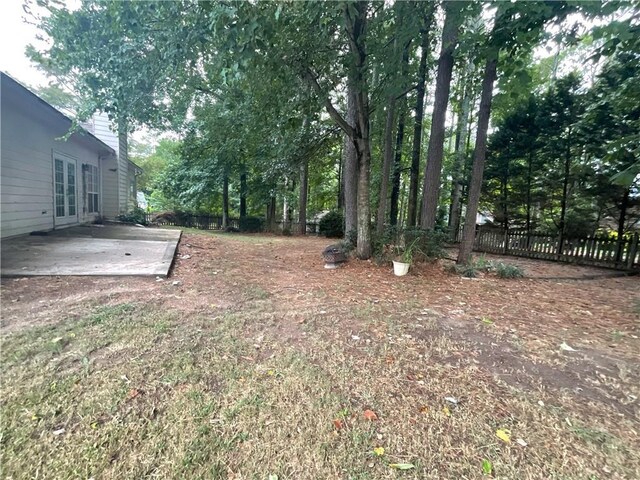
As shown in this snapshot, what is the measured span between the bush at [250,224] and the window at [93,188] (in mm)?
6565

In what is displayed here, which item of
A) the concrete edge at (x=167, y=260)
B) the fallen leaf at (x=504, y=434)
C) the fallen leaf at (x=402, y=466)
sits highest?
the concrete edge at (x=167, y=260)

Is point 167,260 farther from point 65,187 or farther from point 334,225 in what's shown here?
point 334,225

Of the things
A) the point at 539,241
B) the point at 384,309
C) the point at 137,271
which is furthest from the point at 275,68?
the point at 539,241

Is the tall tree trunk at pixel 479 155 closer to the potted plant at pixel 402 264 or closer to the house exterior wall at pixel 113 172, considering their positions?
the potted plant at pixel 402 264

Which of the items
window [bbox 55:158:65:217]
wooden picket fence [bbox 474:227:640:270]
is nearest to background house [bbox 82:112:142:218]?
window [bbox 55:158:65:217]

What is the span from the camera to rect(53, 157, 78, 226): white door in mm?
7816

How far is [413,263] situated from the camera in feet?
Result: 19.9

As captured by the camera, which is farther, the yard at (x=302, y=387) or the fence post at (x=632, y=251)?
the fence post at (x=632, y=251)

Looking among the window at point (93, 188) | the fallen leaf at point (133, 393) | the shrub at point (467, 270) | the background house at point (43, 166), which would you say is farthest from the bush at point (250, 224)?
the fallen leaf at point (133, 393)

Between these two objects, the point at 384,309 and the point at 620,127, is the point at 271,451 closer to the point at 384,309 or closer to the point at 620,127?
the point at 384,309

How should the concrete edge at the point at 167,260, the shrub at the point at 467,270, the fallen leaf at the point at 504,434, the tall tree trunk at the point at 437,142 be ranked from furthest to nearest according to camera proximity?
1. the tall tree trunk at the point at 437,142
2. the shrub at the point at 467,270
3. the concrete edge at the point at 167,260
4. the fallen leaf at the point at 504,434

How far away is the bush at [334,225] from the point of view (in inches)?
544

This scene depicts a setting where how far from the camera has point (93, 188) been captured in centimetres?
1046

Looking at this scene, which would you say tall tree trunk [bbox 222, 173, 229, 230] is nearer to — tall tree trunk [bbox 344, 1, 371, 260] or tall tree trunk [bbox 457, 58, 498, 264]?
tall tree trunk [bbox 344, 1, 371, 260]
